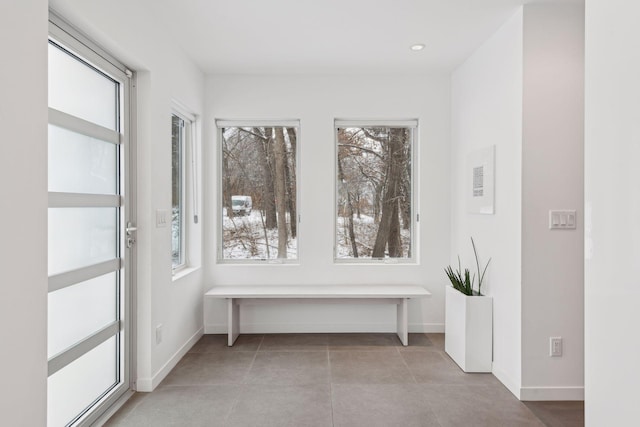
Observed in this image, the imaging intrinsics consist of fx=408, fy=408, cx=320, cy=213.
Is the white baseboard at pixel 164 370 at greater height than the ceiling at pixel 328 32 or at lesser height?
lesser

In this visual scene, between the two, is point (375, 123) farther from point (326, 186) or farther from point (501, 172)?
point (501, 172)

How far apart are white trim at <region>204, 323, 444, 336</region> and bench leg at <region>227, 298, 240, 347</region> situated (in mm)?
201

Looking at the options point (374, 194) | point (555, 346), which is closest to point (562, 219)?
point (555, 346)

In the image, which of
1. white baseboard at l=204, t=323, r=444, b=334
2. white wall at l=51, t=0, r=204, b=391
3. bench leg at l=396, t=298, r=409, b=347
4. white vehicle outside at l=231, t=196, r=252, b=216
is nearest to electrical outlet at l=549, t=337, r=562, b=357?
bench leg at l=396, t=298, r=409, b=347

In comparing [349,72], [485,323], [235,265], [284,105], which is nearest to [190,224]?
[235,265]

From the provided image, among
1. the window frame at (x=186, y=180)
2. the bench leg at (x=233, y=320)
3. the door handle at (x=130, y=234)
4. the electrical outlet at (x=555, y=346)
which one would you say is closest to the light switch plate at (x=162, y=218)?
the door handle at (x=130, y=234)

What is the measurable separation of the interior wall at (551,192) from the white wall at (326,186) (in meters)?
1.49

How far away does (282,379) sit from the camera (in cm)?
305

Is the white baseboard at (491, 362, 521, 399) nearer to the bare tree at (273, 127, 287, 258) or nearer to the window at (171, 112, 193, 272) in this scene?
the bare tree at (273, 127, 287, 258)

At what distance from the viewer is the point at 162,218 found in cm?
302

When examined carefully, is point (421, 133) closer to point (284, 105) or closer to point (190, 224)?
point (284, 105)

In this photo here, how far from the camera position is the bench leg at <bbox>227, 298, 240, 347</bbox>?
149 inches
